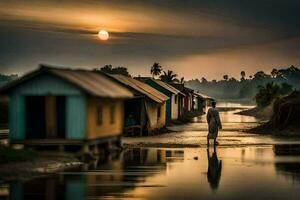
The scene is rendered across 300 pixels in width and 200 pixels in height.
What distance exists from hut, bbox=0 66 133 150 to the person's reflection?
16.0 feet

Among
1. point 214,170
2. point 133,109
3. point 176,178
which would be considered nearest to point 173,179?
point 176,178

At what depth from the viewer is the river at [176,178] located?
52.3ft

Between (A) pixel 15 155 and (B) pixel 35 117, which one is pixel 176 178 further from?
(B) pixel 35 117

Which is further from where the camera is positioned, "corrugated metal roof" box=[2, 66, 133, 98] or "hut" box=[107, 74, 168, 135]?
"hut" box=[107, 74, 168, 135]

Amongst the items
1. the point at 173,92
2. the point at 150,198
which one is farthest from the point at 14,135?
the point at 173,92

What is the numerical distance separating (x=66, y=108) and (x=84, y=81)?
162 centimetres

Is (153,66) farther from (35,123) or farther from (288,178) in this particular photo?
(288,178)

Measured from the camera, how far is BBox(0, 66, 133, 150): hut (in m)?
26.0

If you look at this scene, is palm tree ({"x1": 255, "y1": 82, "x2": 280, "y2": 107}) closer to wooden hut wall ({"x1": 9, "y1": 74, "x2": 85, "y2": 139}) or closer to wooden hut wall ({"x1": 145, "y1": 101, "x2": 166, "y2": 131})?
wooden hut wall ({"x1": 145, "y1": 101, "x2": 166, "y2": 131})

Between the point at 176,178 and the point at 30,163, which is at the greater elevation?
the point at 30,163

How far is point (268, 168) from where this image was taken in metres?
22.2

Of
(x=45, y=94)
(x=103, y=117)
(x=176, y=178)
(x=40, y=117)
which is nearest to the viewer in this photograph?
(x=176, y=178)

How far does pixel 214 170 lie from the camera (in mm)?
21500

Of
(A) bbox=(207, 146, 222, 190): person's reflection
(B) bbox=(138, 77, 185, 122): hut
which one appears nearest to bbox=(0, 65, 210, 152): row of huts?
(A) bbox=(207, 146, 222, 190): person's reflection
